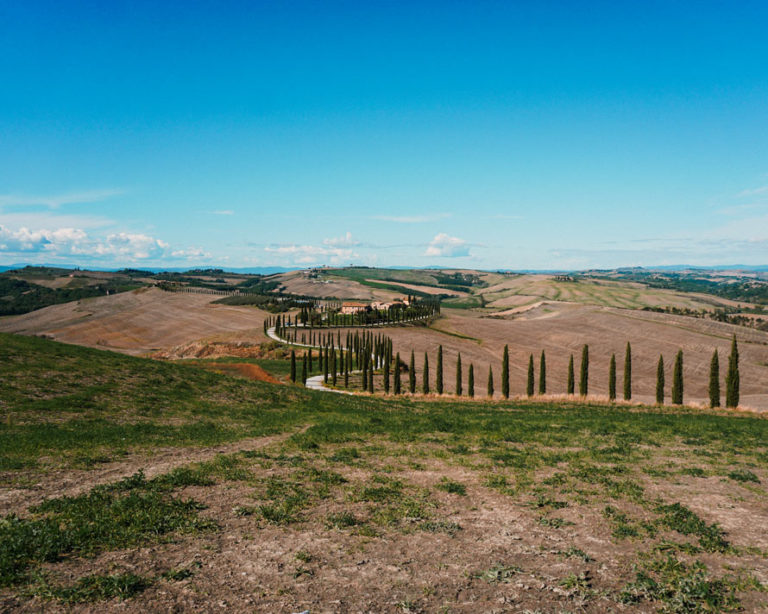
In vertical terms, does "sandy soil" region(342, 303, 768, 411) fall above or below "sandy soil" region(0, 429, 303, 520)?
below

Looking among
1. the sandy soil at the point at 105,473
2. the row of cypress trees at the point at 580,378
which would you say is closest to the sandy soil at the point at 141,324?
the row of cypress trees at the point at 580,378

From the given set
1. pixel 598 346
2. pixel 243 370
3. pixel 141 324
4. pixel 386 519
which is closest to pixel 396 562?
pixel 386 519

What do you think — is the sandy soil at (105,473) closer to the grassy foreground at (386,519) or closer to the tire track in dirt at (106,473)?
the tire track in dirt at (106,473)

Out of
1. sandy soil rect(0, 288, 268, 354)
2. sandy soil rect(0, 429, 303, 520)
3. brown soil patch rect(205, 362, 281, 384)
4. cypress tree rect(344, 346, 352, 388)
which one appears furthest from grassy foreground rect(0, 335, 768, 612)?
sandy soil rect(0, 288, 268, 354)

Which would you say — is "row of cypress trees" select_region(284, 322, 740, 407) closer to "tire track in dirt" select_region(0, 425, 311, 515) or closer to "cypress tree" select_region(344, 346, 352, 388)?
"cypress tree" select_region(344, 346, 352, 388)

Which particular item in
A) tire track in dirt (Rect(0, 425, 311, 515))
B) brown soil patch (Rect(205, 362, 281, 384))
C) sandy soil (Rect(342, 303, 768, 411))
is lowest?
sandy soil (Rect(342, 303, 768, 411))

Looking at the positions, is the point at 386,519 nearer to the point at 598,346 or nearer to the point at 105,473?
the point at 105,473

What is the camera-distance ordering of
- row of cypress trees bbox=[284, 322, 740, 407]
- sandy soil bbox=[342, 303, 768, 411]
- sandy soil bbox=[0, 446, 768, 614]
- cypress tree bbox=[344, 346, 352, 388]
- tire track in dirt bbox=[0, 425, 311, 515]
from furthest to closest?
sandy soil bbox=[342, 303, 768, 411], cypress tree bbox=[344, 346, 352, 388], row of cypress trees bbox=[284, 322, 740, 407], tire track in dirt bbox=[0, 425, 311, 515], sandy soil bbox=[0, 446, 768, 614]

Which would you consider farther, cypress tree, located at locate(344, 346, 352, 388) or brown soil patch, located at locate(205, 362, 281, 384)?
cypress tree, located at locate(344, 346, 352, 388)
